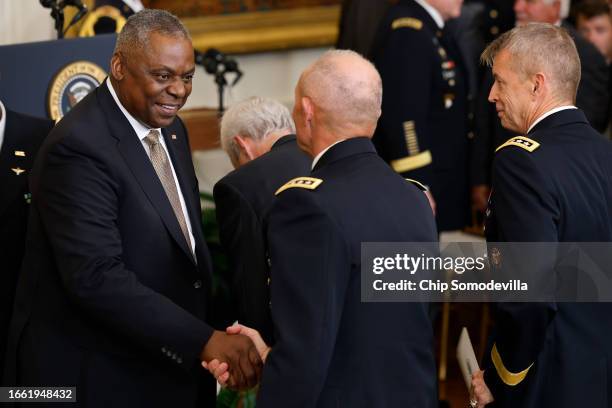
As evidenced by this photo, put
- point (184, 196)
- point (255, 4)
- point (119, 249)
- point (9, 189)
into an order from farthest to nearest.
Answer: point (255, 4), point (9, 189), point (184, 196), point (119, 249)

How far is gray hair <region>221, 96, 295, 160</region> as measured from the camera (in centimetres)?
322

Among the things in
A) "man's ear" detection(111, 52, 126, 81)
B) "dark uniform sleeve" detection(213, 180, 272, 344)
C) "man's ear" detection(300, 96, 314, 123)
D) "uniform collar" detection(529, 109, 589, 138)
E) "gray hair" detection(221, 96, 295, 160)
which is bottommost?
"dark uniform sleeve" detection(213, 180, 272, 344)

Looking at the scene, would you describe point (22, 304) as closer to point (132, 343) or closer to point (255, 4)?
point (132, 343)

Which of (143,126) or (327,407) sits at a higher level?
(143,126)

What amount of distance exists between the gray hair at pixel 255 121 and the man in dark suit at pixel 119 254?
0.53 meters

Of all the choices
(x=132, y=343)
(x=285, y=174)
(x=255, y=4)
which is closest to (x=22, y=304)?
(x=132, y=343)

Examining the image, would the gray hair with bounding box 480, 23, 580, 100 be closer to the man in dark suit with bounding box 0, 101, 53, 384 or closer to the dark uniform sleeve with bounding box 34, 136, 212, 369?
the dark uniform sleeve with bounding box 34, 136, 212, 369

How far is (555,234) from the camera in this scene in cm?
250

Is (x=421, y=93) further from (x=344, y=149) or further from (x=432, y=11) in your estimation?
(x=344, y=149)

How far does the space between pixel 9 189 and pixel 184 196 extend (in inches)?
21.5

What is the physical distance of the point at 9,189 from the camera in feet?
9.71

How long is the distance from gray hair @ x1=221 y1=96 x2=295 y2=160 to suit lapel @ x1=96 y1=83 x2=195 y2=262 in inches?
24.9

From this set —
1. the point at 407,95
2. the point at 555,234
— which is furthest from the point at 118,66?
the point at 407,95

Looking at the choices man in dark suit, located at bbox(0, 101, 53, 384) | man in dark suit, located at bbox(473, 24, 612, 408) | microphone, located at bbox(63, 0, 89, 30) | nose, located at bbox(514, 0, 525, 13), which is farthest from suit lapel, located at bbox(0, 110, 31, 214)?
nose, located at bbox(514, 0, 525, 13)
